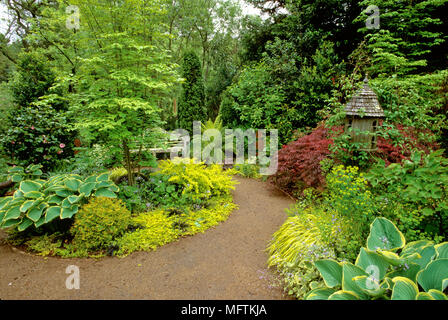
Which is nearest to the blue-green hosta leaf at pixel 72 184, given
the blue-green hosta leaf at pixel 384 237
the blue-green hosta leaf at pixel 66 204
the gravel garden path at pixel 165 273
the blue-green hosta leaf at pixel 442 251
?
the blue-green hosta leaf at pixel 66 204

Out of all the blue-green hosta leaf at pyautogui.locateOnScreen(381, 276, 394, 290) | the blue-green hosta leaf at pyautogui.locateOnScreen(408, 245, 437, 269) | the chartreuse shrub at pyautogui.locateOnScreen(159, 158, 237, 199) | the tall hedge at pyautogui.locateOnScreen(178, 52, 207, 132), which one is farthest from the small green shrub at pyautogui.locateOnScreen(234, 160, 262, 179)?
the blue-green hosta leaf at pyautogui.locateOnScreen(381, 276, 394, 290)

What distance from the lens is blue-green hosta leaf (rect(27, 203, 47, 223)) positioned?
10.7 ft

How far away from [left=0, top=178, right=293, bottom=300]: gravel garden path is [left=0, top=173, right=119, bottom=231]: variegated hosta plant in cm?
48

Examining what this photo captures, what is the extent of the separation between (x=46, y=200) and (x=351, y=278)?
4.16 m

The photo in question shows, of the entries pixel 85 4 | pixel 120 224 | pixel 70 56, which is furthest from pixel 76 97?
pixel 70 56

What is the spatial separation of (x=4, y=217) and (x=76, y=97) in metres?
2.27

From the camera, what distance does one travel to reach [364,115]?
346cm

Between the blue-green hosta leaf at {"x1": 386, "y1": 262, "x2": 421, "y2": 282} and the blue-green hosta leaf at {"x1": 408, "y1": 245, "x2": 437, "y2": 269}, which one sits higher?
the blue-green hosta leaf at {"x1": 408, "y1": 245, "x2": 437, "y2": 269}

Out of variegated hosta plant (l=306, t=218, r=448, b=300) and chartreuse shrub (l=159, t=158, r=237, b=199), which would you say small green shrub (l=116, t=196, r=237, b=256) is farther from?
variegated hosta plant (l=306, t=218, r=448, b=300)

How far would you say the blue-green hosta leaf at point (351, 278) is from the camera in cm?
191

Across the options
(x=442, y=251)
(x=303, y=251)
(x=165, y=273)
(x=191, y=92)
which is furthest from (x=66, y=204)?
(x=191, y=92)
